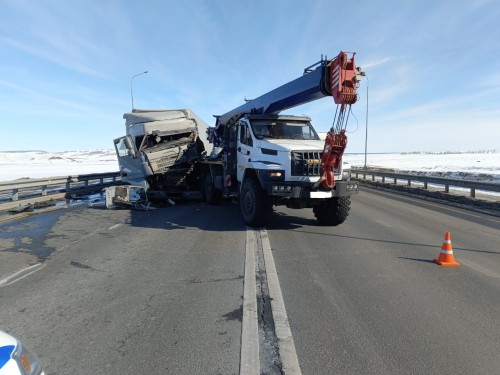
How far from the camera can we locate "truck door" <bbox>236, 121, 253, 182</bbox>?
9.73 metres

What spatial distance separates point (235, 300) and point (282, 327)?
0.88 meters

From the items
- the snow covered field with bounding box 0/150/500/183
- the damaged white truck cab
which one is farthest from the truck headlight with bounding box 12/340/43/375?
the damaged white truck cab

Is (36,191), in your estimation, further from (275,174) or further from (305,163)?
(305,163)

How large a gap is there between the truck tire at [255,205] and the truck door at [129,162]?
5781 millimetres

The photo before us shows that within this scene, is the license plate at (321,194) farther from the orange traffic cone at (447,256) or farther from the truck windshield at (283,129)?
the orange traffic cone at (447,256)

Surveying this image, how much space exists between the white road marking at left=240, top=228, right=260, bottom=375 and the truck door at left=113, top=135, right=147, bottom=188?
355 inches

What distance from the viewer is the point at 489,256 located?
259 inches

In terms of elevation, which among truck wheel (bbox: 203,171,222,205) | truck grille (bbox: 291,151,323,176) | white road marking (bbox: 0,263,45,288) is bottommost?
white road marking (bbox: 0,263,45,288)

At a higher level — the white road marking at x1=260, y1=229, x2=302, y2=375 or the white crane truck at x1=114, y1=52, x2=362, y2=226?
the white crane truck at x1=114, y1=52, x2=362, y2=226

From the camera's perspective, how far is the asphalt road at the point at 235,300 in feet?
10.7

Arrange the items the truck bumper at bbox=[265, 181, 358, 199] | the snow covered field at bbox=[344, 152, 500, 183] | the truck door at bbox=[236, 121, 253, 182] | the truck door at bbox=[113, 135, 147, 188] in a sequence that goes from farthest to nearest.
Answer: the snow covered field at bbox=[344, 152, 500, 183] → the truck door at bbox=[113, 135, 147, 188] → the truck door at bbox=[236, 121, 253, 182] → the truck bumper at bbox=[265, 181, 358, 199]

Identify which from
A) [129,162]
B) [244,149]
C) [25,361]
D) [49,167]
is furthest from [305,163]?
[49,167]

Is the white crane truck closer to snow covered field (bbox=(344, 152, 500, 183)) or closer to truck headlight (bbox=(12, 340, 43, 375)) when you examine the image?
snow covered field (bbox=(344, 152, 500, 183))

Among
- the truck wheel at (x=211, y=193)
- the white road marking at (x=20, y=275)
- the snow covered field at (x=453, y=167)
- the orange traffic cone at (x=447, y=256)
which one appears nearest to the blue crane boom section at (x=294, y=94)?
the snow covered field at (x=453, y=167)
